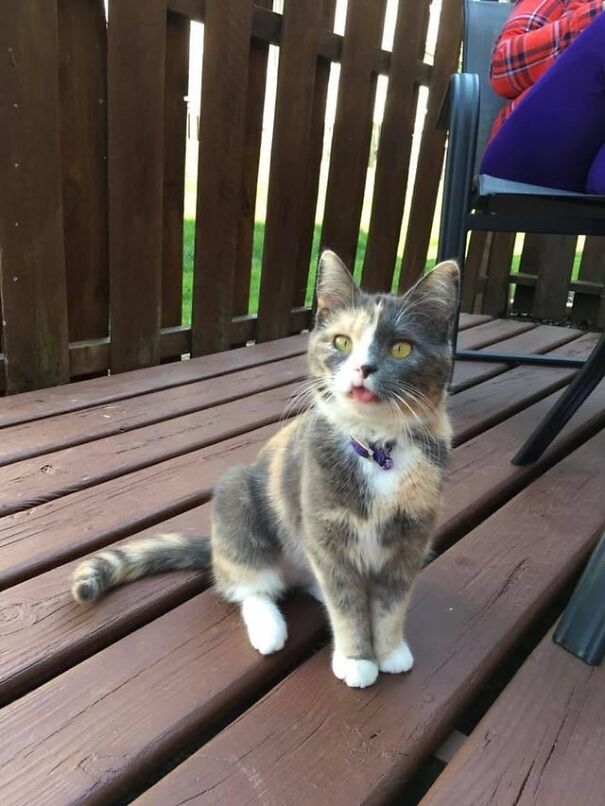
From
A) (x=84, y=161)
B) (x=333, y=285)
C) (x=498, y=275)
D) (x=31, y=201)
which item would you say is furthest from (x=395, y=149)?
(x=333, y=285)

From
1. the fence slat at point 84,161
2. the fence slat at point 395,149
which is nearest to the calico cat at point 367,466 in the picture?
the fence slat at point 84,161

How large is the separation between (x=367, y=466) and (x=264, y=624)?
332 mm

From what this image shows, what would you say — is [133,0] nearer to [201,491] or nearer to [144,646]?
[201,491]

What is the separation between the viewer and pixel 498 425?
2123 mm

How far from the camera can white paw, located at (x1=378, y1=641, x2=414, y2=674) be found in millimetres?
1092

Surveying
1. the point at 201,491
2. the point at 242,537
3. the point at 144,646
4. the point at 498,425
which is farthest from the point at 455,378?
the point at 144,646

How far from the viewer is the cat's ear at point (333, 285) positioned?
3.83 feet

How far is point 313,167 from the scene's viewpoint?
2.94 meters

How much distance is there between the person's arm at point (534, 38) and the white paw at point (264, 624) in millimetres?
1544

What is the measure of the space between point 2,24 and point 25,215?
1.63ft

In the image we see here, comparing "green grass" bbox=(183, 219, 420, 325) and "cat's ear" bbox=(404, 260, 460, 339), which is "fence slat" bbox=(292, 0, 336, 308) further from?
"cat's ear" bbox=(404, 260, 460, 339)

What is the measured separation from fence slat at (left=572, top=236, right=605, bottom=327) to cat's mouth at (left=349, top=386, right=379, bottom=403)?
305 centimetres

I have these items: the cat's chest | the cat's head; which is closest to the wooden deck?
the cat's chest

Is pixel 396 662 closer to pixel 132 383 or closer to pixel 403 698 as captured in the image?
pixel 403 698
